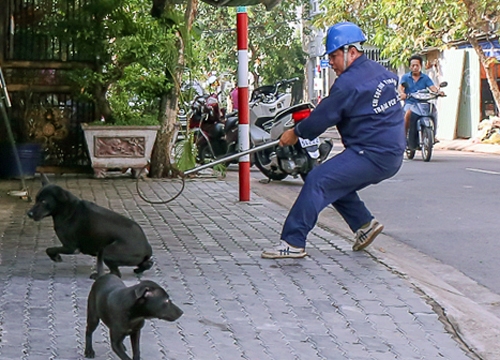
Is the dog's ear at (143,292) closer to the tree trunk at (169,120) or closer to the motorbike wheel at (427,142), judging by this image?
the tree trunk at (169,120)

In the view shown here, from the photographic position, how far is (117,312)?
429 centimetres

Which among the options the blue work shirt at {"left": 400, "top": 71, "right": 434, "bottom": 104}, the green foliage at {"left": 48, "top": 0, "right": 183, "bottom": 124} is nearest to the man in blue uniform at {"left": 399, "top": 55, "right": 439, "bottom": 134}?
the blue work shirt at {"left": 400, "top": 71, "right": 434, "bottom": 104}

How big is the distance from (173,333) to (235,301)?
81 centimetres

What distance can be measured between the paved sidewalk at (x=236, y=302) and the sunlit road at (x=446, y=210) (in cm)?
83

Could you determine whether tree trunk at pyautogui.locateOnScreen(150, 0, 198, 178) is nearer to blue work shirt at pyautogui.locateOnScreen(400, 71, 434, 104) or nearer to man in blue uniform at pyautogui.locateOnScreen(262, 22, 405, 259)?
blue work shirt at pyautogui.locateOnScreen(400, 71, 434, 104)

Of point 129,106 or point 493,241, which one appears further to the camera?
point 129,106

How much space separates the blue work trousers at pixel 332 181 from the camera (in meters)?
7.00

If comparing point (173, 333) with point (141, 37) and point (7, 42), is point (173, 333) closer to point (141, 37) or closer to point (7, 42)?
point (141, 37)

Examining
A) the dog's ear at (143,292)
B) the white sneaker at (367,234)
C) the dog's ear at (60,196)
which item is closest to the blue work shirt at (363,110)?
the white sneaker at (367,234)

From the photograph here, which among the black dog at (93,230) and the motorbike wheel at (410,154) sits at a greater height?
the black dog at (93,230)

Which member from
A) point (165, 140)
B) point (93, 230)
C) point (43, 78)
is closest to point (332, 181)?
point (93, 230)

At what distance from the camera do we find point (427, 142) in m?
17.4

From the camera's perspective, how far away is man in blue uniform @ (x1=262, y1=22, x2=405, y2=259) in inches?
269

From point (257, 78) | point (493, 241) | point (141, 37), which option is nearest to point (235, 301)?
point (493, 241)
